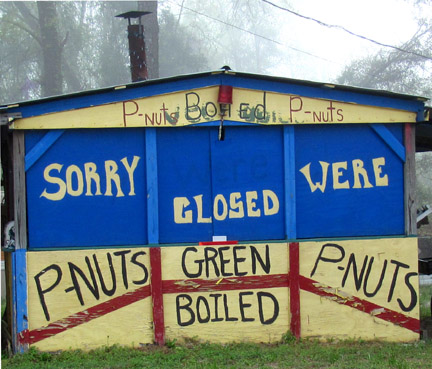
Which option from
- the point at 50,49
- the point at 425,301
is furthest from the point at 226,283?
the point at 50,49

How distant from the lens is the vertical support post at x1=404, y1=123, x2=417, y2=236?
23.6 ft

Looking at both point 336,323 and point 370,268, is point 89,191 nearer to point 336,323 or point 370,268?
point 336,323

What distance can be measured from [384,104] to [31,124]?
4.05m

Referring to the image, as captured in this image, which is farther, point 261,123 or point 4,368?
point 261,123

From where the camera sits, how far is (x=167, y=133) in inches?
269

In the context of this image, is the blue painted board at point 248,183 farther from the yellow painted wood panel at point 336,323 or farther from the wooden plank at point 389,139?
the wooden plank at point 389,139

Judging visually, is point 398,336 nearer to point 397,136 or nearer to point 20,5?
point 397,136

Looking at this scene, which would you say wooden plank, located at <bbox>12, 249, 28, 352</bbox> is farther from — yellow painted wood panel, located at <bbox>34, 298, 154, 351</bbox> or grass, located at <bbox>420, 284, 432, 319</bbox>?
grass, located at <bbox>420, 284, 432, 319</bbox>

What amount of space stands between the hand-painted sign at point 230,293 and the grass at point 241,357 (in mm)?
156

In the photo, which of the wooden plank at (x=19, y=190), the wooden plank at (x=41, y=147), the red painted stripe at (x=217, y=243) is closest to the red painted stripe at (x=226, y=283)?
the red painted stripe at (x=217, y=243)

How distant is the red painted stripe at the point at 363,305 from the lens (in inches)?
275

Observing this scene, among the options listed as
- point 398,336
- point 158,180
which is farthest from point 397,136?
point 158,180

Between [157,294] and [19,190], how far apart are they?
6.24ft

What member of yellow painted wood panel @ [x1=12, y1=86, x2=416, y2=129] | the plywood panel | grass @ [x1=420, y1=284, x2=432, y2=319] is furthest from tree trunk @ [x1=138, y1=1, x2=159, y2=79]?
the plywood panel
